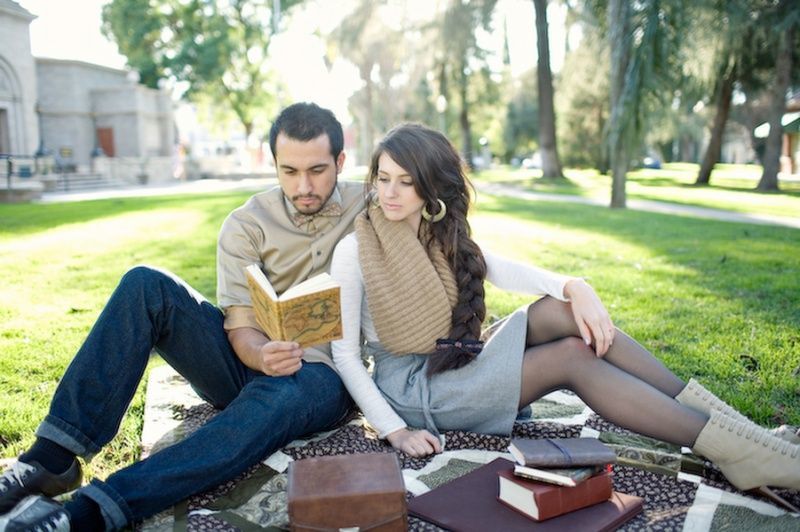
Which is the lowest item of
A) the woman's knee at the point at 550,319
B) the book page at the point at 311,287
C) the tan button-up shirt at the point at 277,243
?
the woman's knee at the point at 550,319

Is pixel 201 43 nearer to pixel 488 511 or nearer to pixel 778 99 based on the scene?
pixel 778 99

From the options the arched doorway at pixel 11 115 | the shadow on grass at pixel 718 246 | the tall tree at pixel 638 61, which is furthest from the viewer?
the arched doorway at pixel 11 115

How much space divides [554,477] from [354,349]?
3.31 feet

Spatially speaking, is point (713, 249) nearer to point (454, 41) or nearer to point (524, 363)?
point (524, 363)

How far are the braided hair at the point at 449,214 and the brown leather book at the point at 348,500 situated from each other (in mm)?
811

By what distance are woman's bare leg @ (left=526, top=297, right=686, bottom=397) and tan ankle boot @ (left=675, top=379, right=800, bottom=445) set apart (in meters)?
0.10

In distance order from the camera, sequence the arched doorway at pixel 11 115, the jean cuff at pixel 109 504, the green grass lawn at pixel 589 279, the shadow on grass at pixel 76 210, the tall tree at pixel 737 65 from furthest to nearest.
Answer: the arched doorway at pixel 11 115, the tall tree at pixel 737 65, the shadow on grass at pixel 76 210, the green grass lawn at pixel 589 279, the jean cuff at pixel 109 504

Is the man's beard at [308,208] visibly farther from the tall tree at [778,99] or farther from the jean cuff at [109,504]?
the tall tree at [778,99]

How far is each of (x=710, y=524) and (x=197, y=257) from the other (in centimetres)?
713

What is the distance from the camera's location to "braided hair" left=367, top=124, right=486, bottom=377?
115 inches

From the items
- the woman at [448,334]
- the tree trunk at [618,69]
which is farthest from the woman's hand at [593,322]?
the tree trunk at [618,69]

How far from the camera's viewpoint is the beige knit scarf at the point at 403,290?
9.66 ft

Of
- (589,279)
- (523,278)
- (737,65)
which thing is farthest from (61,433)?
(737,65)

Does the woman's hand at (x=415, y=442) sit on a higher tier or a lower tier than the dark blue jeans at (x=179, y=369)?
lower
